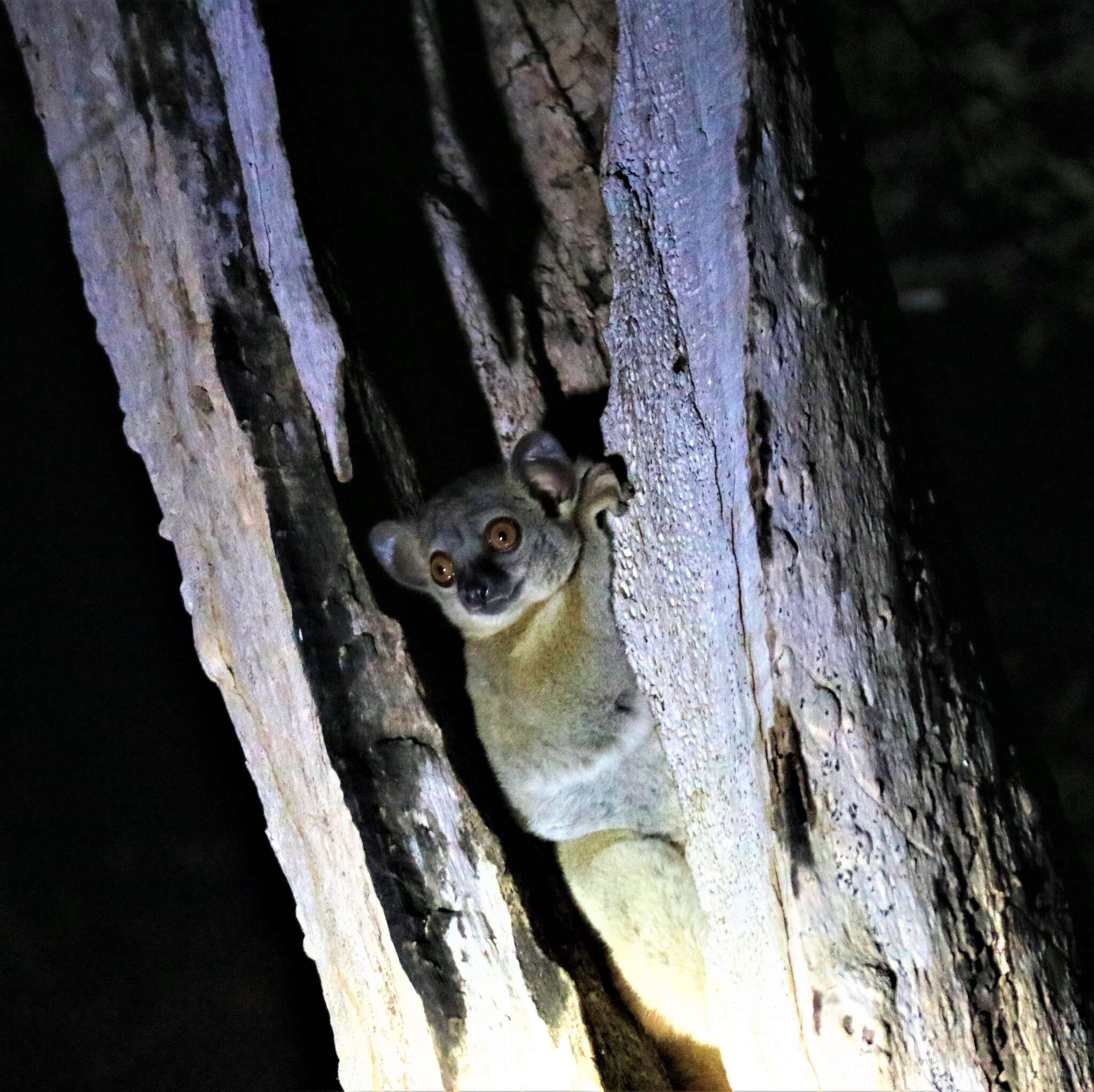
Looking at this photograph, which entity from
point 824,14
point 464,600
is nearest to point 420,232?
point 464,600

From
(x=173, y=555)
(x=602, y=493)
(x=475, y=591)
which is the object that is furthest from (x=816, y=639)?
(x=173, y=555)

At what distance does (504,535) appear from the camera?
274cm

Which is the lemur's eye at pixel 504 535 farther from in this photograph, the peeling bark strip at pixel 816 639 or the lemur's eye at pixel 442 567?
the peeling bark strip at pixel 816 639

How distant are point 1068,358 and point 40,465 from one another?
13.0 feet

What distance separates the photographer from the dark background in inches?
133

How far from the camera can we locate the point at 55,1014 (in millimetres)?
3320

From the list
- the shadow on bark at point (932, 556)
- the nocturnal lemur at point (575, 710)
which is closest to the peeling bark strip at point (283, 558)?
the nocturnal lemur at point (575, 710)

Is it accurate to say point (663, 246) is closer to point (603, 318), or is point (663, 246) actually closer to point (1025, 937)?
point (603, 318)

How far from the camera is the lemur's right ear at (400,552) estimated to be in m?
2.61

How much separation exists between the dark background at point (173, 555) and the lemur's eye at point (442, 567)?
66cm

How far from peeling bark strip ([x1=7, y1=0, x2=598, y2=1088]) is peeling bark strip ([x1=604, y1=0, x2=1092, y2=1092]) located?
658 mm

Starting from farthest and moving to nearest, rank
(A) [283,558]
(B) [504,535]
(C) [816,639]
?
1. (B) [504,535]
2. (A) [283,558]
3. (C) [816,639]

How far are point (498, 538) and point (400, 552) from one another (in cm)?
26

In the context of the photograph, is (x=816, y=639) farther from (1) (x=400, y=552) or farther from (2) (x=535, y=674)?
(1) (x=400, y=552)
